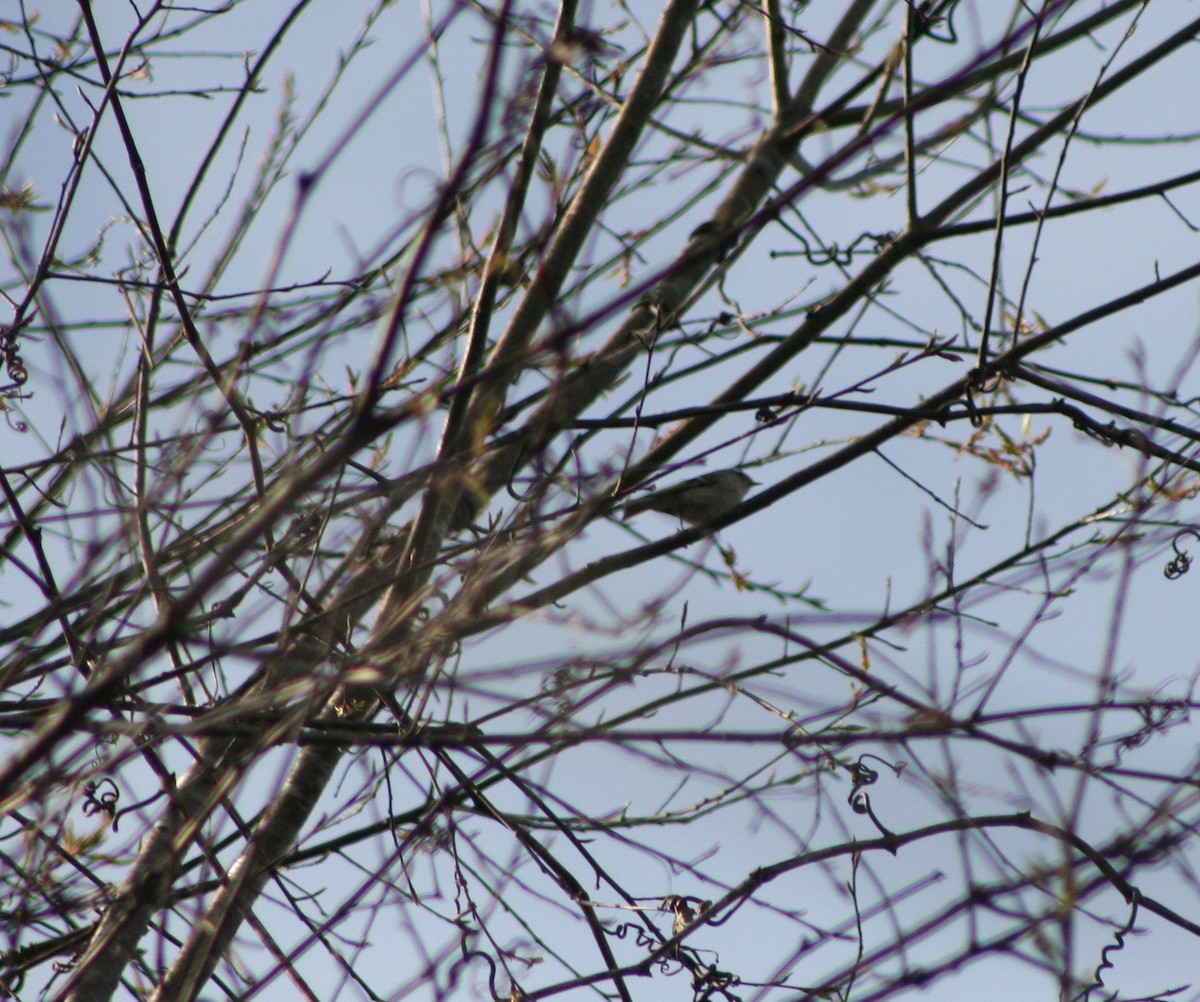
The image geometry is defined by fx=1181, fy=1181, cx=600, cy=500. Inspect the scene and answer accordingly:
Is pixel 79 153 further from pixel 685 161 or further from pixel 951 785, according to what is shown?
pixel 951 785

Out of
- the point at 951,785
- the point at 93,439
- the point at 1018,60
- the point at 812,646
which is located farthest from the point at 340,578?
the point at 1018,60

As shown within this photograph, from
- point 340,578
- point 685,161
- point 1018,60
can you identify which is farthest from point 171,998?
point 1018,60

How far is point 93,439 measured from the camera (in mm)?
1629

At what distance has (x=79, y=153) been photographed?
2.26 meters

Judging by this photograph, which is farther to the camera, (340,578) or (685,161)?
(685,161)

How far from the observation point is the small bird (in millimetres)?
2789

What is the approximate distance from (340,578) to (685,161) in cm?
187

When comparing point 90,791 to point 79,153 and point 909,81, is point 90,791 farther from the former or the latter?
point 909,81

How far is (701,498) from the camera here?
10.1 feet

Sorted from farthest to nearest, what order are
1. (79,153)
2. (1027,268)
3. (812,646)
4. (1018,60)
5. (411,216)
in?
(1018,60), (79,153), (1027,268), (812,646), (411,216)

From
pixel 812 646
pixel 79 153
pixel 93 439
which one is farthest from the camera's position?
pixel 79 153

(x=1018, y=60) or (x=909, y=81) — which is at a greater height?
(x=1018, y=60)

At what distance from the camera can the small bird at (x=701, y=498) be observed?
2.79 metres

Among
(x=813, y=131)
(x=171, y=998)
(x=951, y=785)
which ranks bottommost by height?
(x=171, y=998)
